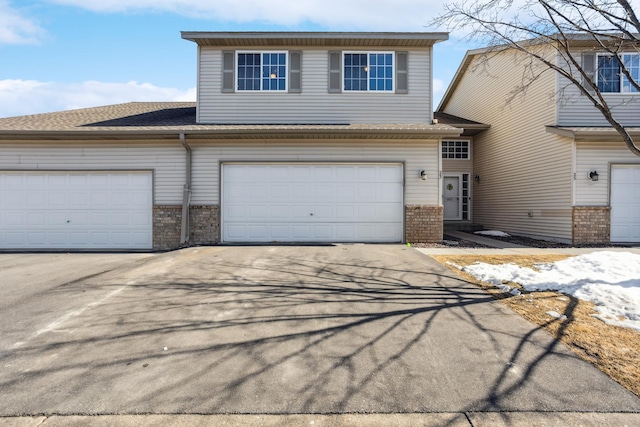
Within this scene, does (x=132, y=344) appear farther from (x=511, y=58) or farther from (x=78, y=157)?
(x=511, y=58)

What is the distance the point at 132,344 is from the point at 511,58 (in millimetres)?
15461

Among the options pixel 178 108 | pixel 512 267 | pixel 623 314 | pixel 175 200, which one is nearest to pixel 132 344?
pixel 623 314

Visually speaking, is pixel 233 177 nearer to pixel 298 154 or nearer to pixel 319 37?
pixel 298 154

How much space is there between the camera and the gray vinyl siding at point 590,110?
10.5 metres

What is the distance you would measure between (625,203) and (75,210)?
16.8 m

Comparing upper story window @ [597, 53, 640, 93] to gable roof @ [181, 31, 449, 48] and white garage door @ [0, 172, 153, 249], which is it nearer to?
gable roof @ [181, 31, 449, 48]

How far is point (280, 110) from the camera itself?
34.6 ft

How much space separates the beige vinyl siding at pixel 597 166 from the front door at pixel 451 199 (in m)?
5.60

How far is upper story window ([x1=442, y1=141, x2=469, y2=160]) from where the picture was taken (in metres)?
15.5

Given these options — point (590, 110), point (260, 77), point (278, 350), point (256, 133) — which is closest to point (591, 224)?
point (590, 110)

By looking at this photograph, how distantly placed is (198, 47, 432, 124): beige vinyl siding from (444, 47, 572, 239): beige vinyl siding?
2129 millimetres

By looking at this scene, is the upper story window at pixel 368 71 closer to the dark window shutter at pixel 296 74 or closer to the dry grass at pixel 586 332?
the dark window shutter at pixel 296 74

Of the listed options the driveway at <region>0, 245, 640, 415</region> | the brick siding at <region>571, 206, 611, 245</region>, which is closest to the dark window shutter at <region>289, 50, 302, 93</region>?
the driveway at <region>0, 245, 640, 415</region>

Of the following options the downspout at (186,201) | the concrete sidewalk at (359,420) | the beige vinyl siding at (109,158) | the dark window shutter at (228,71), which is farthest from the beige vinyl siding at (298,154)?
the concrete sidewalk at (359,420)
